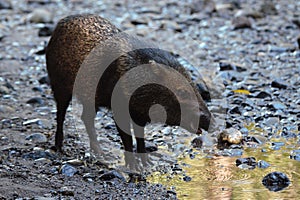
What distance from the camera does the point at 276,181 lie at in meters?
5.69

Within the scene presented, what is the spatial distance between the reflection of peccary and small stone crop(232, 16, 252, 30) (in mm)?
6218

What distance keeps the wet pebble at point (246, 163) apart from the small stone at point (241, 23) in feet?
21.8

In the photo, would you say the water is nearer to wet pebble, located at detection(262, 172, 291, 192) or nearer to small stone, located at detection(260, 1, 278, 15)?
wet pebble, located at detection(262, 172, 291, 192)

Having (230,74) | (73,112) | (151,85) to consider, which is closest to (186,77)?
(151,85)

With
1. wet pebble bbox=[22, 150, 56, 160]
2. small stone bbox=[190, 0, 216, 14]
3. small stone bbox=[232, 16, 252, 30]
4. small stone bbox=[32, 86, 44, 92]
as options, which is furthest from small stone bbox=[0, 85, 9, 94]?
small stone bbox=[190, 0, 216, 14]

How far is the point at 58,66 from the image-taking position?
682 cm

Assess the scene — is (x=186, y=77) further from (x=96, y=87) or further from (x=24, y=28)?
(x=24, y=28)

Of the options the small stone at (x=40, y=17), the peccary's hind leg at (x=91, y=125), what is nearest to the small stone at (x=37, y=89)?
the peccary's hind leg at (x=91, y=125)

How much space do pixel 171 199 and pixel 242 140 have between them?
1721 millimetres

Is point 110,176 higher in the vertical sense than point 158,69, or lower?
lower

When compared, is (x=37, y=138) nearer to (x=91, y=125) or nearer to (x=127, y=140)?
(x=91, y=125)

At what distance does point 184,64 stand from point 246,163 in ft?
11.9

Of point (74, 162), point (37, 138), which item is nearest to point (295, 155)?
point (74, 162)

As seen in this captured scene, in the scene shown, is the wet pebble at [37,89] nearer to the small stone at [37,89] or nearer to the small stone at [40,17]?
the small stone at [37,89]
